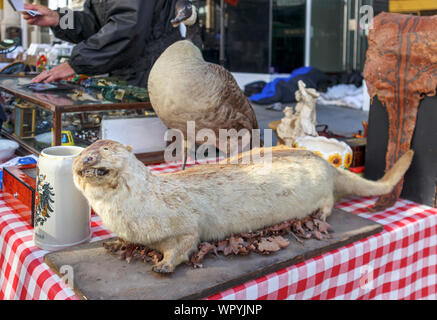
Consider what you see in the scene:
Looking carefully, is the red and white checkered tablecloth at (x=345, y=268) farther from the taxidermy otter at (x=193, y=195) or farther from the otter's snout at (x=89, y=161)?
the otter's snout at (x=89, y=161)

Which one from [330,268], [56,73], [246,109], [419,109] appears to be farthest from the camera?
[56,73]

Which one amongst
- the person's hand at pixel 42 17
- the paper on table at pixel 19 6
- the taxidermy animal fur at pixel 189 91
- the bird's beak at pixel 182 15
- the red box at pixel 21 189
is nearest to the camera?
the red box at pixel 21 189

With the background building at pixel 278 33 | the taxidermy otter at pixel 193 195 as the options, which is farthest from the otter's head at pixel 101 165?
the background building at pixel 278 33

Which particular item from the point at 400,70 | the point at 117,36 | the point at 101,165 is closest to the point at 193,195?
the point at 101,165

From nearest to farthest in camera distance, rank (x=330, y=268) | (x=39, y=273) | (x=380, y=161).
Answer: (x=39, y=273), (x=330, y=268), (x=380, y=161)

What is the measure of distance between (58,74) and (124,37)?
0.38m

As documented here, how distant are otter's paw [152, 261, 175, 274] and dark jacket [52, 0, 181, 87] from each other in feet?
4.56

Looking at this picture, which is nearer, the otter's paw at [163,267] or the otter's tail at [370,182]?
the otter's paw at [163,267]

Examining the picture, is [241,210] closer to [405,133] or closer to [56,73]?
[405,133]

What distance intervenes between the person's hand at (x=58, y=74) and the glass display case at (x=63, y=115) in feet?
0.30

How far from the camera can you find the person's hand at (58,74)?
206 cm

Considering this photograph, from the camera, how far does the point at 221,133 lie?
1.72 metres

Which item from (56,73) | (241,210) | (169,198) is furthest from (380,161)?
(56,73)

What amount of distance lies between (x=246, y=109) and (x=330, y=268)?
908 millimetres
